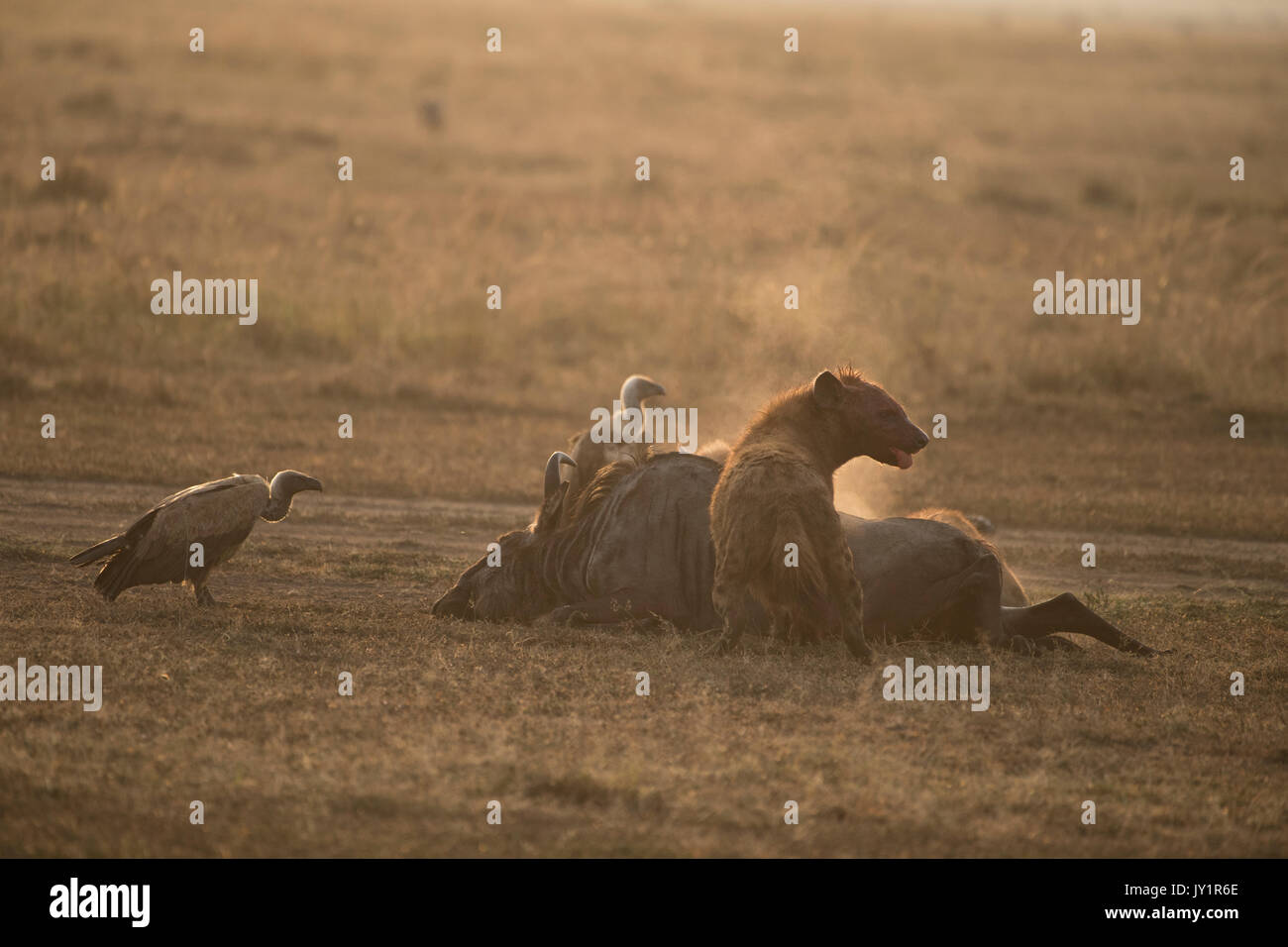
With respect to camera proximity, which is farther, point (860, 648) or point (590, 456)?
point (590, 456)

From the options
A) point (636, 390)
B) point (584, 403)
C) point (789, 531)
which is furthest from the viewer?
point (584, 403)

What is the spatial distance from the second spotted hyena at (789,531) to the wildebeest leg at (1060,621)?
0.92 metres

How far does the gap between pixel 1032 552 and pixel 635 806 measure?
22.2 feet

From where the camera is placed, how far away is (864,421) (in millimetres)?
8312

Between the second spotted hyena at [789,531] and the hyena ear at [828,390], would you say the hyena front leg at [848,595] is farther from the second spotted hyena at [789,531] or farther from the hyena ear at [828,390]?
the hyena ear at [828,390]

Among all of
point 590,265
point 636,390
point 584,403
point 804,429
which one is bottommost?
point 804,429

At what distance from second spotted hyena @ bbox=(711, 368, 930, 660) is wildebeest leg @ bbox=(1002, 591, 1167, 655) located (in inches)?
36.4

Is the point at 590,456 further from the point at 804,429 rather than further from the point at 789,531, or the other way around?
the point at 789,531

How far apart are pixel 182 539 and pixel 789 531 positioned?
349 centimetres

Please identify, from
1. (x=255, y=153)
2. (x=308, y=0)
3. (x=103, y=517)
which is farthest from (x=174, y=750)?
(x=308, y=0)

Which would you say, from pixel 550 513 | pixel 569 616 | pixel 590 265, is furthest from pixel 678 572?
pixel 590 265

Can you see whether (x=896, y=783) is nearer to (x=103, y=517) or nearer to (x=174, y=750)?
(x=174, y=750)

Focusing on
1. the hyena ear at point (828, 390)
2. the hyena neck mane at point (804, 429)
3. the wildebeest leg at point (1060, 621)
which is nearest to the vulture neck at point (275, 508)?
the hyena neck mane at point (804, 429)
